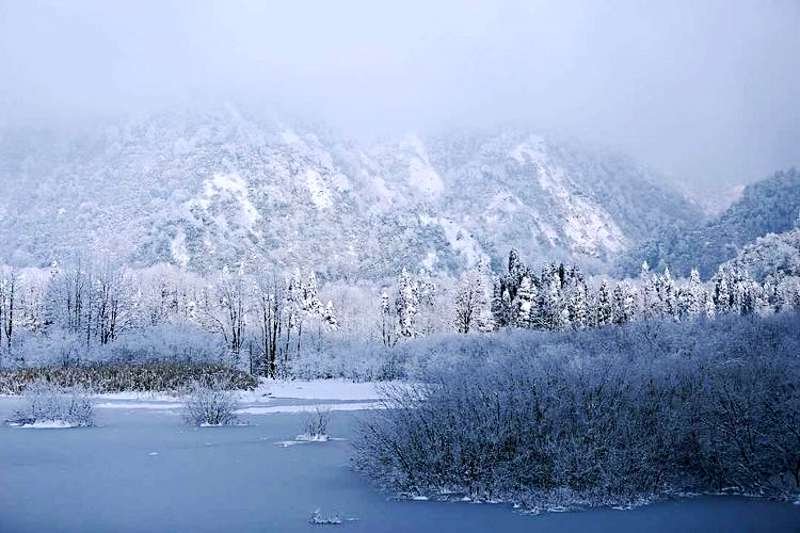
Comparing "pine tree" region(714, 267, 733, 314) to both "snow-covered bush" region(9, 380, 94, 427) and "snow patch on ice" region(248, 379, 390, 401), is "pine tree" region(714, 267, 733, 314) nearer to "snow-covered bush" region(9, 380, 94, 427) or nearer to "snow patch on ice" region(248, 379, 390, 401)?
"snow patch on ice" region(248, 379, 390, 401)

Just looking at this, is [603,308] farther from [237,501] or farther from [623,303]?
[237,501]

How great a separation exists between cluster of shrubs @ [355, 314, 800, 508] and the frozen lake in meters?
0.89

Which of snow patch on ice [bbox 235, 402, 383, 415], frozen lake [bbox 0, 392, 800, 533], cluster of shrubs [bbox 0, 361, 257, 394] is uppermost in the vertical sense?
cluster of shrubs [bbox 0, 361, 257, 394]

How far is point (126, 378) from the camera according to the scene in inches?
1591

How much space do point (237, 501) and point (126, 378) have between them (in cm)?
2907

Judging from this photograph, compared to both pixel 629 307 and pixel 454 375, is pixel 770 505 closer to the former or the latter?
pixel 454 375

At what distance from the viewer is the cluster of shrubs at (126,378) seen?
38.2m

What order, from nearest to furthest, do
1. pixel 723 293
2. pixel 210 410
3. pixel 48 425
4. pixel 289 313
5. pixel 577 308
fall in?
pixel 48 425 < pixel 210 410 < pixel 289 313 < pixel 577 308 < pixel 723 293

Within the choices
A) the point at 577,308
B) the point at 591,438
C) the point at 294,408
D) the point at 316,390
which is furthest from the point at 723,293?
the point at 591,438

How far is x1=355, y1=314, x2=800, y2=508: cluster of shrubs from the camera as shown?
48.7 ft

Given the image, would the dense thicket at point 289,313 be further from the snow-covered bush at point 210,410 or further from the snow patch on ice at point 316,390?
the snow-covered bush at point 210,410

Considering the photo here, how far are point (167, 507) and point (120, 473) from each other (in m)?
3.81

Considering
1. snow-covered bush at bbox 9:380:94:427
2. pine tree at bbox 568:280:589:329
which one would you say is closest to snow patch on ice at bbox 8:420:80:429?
snow-covered bush at bbox 9:380:94:427

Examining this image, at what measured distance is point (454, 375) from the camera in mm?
18031
